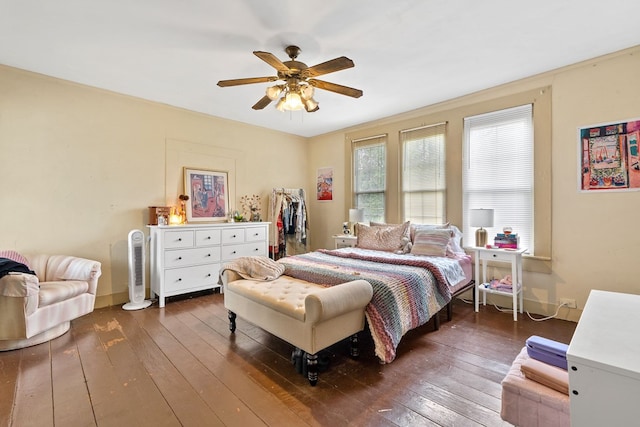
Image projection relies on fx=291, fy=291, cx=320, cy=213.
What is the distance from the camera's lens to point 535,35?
2.42 m

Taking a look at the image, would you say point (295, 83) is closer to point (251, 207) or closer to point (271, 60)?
point (271, 60)

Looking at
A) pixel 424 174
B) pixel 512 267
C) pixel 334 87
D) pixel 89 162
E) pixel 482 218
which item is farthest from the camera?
pixel 424 174

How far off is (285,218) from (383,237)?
197cm

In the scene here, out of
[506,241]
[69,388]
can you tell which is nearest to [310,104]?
[506,241]

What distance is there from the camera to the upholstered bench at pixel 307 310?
1931mm

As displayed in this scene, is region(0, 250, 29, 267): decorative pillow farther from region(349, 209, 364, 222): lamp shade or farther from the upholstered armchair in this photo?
region(349, 209, 364, 222): lamp shade

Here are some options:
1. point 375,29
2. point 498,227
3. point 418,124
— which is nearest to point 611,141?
point 498,227

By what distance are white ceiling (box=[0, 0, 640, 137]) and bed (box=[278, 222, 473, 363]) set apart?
1.84 meters

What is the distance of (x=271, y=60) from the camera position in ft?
6.93

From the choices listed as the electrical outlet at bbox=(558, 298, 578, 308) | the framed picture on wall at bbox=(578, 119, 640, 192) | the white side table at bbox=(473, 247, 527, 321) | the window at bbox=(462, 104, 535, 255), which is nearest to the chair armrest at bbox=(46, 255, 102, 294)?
the white side table at bbox=(473, 247, 527, 321)

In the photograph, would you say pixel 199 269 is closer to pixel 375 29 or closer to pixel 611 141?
pixel 375 29

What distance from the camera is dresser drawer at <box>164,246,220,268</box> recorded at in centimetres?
361

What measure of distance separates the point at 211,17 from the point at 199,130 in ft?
7.80

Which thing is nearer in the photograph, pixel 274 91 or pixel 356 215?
pixel 274 91
